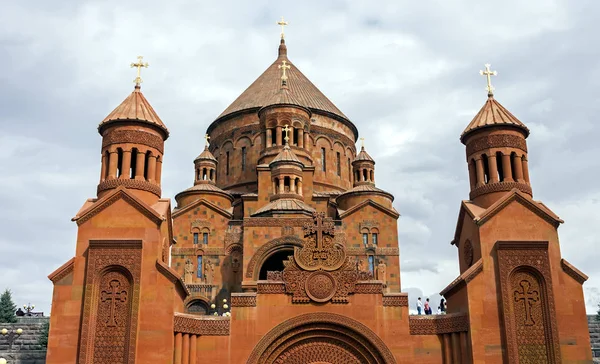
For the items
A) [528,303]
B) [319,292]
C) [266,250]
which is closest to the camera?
[528,303]

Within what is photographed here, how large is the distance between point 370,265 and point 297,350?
1502cm

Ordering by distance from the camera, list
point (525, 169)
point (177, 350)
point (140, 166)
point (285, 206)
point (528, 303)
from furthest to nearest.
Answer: point (285, 206) < point (525, 169) < point (140, 166) < point (528, 303) < point (177, 350)

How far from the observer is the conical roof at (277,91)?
43094 mm

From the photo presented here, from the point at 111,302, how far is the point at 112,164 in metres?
4.19

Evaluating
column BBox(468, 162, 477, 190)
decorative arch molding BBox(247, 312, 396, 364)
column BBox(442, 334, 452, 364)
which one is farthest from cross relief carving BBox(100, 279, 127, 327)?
column BBox(468, 162, 477, 190)

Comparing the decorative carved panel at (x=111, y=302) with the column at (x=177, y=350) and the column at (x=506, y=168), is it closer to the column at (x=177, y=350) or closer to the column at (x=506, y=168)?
the column at (x=177, y=350)

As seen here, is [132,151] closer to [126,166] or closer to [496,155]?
[126,166]

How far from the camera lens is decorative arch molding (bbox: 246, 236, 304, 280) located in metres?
29.0

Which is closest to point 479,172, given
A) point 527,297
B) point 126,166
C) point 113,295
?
point 527,297

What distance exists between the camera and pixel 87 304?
55.0 ft

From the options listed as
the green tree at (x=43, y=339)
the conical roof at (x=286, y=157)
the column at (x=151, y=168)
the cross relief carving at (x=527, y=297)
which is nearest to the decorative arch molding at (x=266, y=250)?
the conical roof at (x=286, y=157)

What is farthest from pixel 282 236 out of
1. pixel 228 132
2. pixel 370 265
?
pixel 228 132

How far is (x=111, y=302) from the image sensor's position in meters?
17.0

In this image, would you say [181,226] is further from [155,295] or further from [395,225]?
[155,295]
